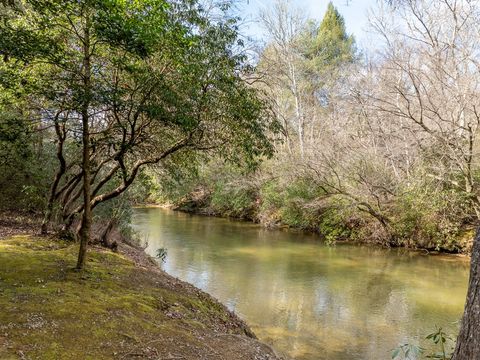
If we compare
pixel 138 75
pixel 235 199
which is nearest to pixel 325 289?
pixel 138 75

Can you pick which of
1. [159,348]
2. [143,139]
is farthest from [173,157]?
[159,348]

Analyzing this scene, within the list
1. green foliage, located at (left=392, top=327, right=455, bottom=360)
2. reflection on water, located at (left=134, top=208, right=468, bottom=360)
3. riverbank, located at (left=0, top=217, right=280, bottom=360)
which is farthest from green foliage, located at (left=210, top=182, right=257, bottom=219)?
green foliage, located at (left=392, top=327, right=455, bottom=360)

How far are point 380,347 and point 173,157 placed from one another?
665 cm

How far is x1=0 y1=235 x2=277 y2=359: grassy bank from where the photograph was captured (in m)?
4.97

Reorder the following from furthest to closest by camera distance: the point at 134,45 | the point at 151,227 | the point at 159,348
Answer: the point at 151,227, the point at 134,45, the point at 159,348

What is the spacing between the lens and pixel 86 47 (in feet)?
21.8

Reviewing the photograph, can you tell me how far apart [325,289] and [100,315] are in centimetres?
939

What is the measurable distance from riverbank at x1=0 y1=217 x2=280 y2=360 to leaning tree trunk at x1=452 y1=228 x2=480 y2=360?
3.41 m

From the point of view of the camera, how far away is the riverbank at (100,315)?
4.98 m

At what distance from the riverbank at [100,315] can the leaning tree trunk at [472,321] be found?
11.2 ft

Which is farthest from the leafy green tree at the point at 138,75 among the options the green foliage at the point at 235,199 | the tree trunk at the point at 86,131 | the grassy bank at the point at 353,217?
the green foliage at the point at 235,199

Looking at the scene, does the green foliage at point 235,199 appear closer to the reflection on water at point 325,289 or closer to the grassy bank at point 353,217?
the grassy bank at point 353,217

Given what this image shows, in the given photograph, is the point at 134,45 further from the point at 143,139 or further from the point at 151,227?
the point at 151,227

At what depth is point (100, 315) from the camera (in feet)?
19.8
